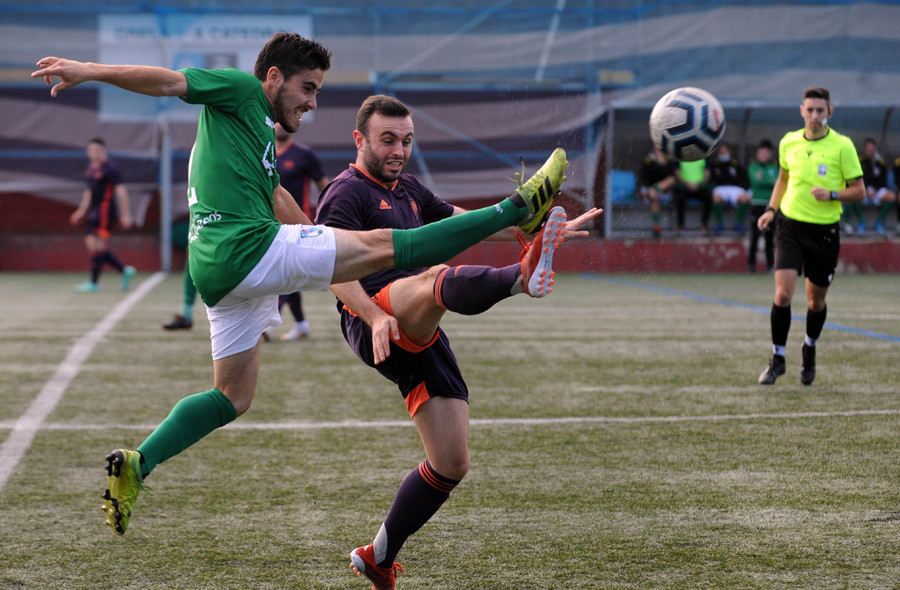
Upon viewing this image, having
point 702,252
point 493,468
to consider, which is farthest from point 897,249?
point 493,468

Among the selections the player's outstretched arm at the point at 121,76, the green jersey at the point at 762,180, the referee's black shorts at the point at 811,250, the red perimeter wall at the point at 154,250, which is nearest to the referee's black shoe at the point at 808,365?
the referee's black shorts at the point at 811,250

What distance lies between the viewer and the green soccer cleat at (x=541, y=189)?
3.58m

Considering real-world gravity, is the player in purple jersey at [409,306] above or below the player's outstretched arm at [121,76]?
below

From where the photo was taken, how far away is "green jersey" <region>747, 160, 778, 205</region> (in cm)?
1850

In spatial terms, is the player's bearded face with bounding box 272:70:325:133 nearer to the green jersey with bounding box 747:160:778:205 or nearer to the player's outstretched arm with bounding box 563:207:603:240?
the player's outstretched arm with bounding box 563:207:603:240

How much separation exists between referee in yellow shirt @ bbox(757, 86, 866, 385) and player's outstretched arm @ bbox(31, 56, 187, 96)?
5254 millimetres

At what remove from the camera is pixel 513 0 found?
65.3 ft

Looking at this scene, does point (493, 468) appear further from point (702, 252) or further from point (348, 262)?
point (702, 252)

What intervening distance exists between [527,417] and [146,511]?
2.72 metres

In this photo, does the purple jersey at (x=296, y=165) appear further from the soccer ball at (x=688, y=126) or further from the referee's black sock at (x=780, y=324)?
the soccer ball at (x=688, y=126)

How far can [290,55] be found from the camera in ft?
12.8

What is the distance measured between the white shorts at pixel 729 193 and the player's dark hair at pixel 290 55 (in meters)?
17.1

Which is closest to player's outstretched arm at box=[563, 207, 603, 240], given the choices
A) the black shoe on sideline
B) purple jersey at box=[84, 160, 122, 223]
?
the black shoe on sideline

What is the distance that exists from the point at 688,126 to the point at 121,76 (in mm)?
2948
